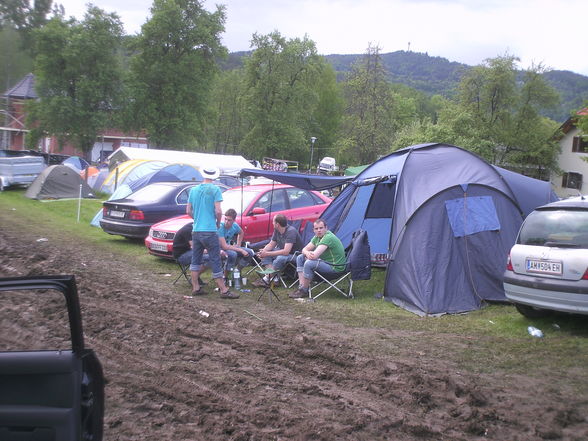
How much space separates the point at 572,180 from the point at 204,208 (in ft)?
128

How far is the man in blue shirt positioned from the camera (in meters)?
8.97

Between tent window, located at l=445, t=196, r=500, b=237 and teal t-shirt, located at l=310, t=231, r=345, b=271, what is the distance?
1.76m

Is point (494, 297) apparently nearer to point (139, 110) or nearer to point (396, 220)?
point (396, 220)

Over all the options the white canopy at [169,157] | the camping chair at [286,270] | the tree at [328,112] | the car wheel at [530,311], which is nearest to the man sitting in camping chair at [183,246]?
the camping chair at [286,270]

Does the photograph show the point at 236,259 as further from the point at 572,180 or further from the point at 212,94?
the point at 572,180

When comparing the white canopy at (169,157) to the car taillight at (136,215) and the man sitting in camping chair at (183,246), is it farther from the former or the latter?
the man sitting in camping chair at (183,246)

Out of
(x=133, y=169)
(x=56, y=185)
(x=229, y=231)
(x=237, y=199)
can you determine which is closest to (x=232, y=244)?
(x=229, y=231)

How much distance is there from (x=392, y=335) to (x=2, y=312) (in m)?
4.74

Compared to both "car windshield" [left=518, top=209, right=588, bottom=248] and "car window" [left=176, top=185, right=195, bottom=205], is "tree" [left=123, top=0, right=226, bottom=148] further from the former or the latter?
"car windshield" [left=518, top=209, right=588, bottom=248]

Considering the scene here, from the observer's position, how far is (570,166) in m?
40.6

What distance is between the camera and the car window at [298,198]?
38.8 feet

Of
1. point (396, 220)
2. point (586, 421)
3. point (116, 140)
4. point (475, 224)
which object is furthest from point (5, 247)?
point (116, 140)

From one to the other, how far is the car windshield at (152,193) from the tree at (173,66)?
2502 cm

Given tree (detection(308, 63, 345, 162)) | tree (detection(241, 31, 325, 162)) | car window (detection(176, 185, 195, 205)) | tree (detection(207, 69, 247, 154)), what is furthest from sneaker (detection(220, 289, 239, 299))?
tree (detection(308, 63, 345, 162))
